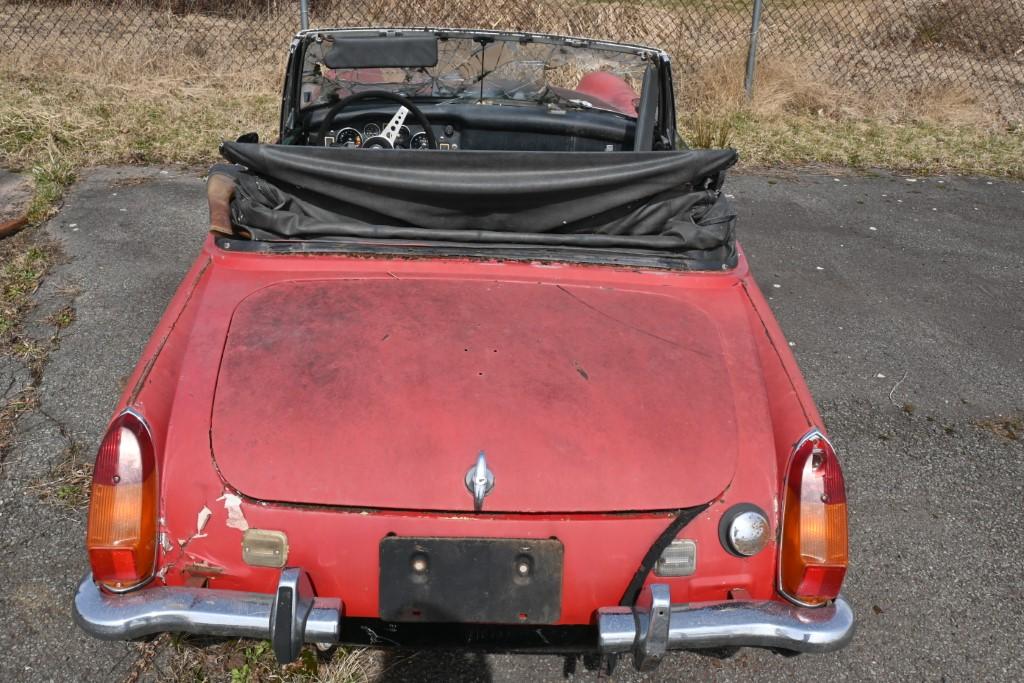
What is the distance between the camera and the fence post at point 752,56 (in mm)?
8666

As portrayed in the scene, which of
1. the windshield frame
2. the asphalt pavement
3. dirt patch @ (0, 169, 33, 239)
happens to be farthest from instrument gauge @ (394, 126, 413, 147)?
dirt patch @ (0, 169, 33, 239)

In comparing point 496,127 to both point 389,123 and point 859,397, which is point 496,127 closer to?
point 389,123

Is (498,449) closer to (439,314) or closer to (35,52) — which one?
(439,314)

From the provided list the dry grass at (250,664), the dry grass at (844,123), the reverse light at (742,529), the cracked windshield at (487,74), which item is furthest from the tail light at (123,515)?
the dry grass at (844,123)

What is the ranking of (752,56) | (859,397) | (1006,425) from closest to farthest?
(1006,425) < (859,397) < (752,56)

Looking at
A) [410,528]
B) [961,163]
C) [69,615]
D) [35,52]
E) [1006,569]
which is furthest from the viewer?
[35,52]

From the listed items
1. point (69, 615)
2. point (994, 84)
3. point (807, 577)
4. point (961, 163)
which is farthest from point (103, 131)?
point (994, 84)

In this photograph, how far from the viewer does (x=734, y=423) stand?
2262 mm

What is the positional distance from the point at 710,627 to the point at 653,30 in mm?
9122

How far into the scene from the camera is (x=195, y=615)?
2000mm

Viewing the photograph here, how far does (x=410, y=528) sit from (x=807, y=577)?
1023 millimetres

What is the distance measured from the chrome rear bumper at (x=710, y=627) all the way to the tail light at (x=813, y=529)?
0.07 metres

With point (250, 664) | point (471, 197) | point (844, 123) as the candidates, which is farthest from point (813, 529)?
point (844, 123)

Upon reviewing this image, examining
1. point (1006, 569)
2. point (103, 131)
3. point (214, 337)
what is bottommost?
point (1006, 569)
